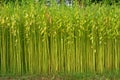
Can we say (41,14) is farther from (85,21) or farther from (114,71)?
(114,71)

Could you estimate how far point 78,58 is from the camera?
238 inches

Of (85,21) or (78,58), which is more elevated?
(85,21)

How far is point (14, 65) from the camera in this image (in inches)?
238

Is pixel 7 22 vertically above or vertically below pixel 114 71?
above

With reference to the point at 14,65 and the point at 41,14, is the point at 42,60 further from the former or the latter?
the point at 41,14

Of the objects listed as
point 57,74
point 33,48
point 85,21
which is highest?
point 85,21

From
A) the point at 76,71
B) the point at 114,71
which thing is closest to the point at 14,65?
the point at 76,71

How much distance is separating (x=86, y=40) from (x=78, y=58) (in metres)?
0.43

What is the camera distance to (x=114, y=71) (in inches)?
241

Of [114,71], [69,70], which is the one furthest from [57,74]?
[114,71]

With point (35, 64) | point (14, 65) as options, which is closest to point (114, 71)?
point (35, 64)

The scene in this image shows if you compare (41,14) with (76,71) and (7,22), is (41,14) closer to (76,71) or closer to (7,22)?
(7,22)

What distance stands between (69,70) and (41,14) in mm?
→ 1342

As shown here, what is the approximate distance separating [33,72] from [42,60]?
1.07ft
